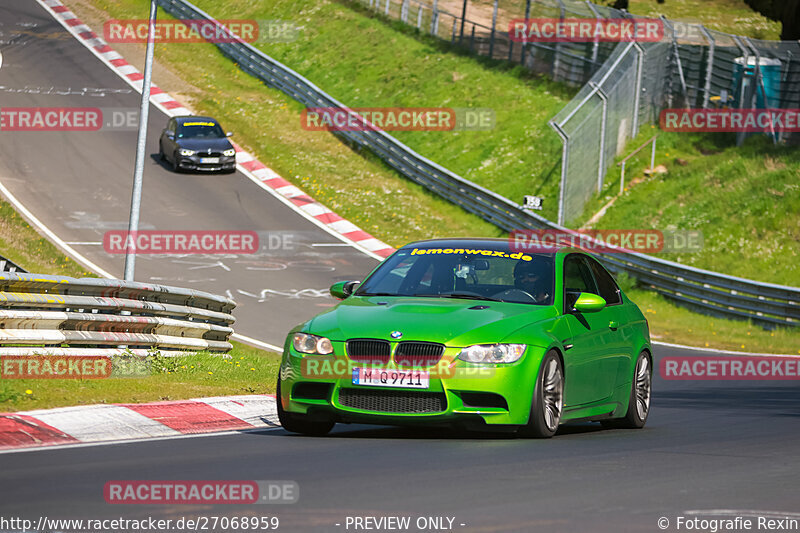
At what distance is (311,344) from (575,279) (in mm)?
2658

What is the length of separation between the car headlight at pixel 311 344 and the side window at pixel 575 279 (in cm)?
221

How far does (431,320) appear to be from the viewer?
375 inches

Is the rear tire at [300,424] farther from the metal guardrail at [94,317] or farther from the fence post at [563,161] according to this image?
the fence post at [563,161]

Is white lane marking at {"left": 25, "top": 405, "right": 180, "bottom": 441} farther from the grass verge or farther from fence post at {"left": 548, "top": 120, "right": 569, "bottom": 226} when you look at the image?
fence post at {"left": 548, "top": 120, "right": 569, "bottom": 226}

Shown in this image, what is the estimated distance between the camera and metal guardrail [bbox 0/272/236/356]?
11.4 metres

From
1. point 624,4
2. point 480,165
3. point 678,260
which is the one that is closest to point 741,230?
point 678,260

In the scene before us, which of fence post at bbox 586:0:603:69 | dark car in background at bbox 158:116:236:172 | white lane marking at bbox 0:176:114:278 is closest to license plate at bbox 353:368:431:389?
white lane marking at bbox 0:176:114:278

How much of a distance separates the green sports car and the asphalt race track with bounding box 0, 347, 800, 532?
25cm

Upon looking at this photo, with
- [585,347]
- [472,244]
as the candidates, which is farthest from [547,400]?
[472,244]

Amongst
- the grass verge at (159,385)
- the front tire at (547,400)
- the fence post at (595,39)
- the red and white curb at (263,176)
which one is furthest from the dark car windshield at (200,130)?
the front tire at (547,400)

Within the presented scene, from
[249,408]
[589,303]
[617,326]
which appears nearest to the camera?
[589,303]

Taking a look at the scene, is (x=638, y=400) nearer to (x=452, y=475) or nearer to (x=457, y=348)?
(x=457, y=348)

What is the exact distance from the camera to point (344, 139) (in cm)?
4053

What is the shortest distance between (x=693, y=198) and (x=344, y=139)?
41.9 ft
